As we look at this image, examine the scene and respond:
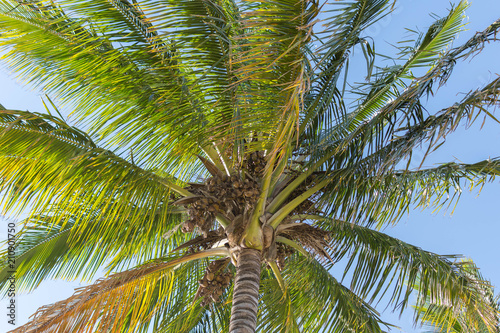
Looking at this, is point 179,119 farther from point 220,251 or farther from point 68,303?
point 68,303

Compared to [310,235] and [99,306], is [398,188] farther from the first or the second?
[99,306]

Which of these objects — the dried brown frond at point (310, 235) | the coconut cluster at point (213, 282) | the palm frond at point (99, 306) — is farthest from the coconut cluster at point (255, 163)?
the palm frond at point (99, 306)

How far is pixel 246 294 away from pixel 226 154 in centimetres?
142

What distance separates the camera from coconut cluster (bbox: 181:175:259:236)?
521 cm

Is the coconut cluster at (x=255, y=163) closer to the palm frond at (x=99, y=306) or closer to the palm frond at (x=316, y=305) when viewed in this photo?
the palm frond at (x=316, y=305)

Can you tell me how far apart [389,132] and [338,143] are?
2.24ft

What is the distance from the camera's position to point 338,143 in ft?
18.0

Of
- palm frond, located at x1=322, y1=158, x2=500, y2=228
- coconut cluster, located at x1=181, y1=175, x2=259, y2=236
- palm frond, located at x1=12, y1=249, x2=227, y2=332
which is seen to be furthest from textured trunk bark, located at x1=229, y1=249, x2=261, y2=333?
palm frond, located at x1=322, y1=158, x2=500, y2=228

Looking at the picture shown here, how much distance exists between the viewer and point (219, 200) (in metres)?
5.33

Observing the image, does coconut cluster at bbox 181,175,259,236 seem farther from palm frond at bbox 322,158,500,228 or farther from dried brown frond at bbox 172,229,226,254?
palm frond at bbox 322,158,500,228

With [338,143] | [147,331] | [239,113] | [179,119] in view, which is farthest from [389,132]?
[147,331]

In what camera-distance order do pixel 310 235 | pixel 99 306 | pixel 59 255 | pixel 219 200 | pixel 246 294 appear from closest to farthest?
1. pixel 99 306
2. pixel 246 294
3. pixel 219 200
4. pixel 310 235
5. pixel 59 255

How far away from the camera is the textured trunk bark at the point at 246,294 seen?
4855 mm

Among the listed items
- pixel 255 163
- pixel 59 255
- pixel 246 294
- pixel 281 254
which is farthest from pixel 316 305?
pixel 59 255
